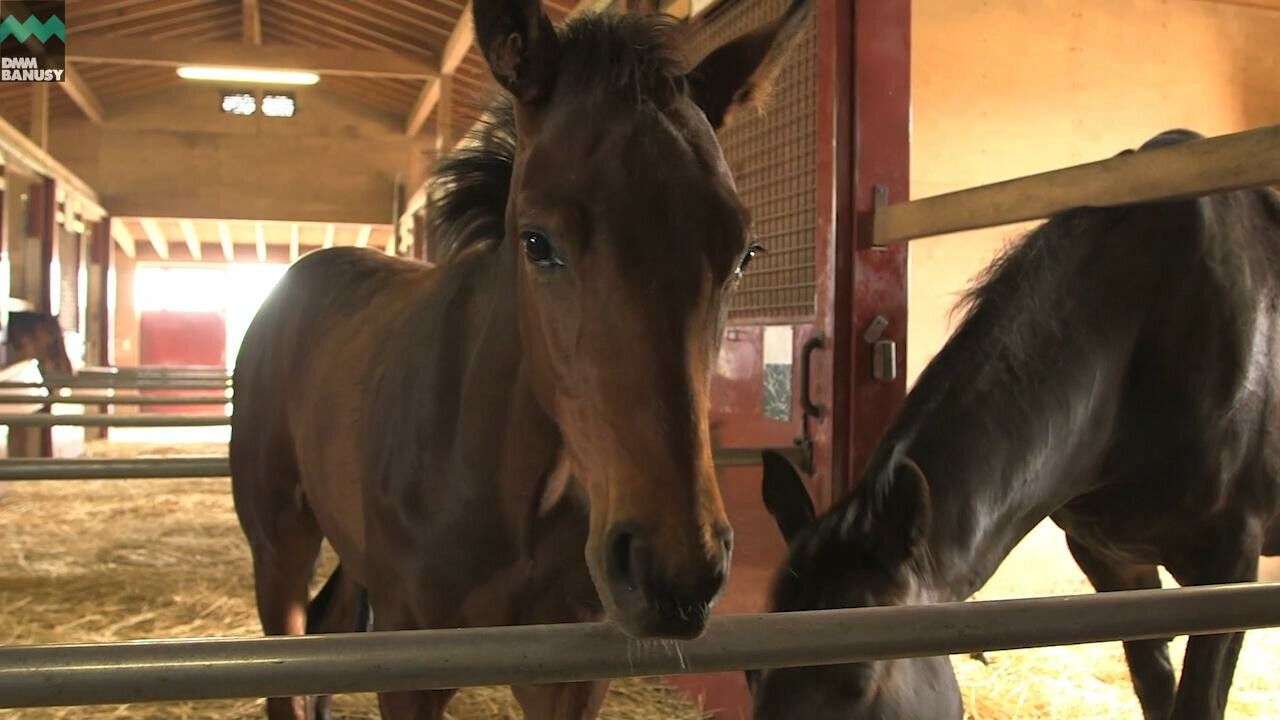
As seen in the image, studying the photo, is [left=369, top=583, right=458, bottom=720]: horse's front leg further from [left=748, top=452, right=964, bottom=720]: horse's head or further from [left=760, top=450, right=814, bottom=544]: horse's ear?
[left=760, top=450, right=814, bottom=544]: horse's ear

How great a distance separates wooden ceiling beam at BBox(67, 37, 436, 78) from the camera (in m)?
7.76

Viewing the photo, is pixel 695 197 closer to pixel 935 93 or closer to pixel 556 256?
pixel 556 256

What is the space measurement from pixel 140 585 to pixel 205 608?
0.55 meters

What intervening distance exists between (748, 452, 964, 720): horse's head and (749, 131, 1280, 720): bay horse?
0.05 metres

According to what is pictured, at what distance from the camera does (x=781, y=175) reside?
110 inches

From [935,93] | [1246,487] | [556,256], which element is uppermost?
[935,93]

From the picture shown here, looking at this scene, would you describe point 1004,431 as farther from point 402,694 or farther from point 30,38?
point 30,38

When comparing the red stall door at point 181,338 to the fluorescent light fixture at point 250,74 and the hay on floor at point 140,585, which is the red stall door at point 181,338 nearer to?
the fluorescent light fixture at point 250,74

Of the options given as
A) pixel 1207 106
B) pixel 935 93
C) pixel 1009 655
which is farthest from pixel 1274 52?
pixel 1009 655

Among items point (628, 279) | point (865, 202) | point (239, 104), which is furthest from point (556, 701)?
point (239, 104)

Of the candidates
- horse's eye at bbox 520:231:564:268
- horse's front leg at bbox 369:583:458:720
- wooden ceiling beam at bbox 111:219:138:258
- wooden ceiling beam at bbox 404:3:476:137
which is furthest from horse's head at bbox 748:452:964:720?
wooden ceiling beam at bbox 111:219:138:258

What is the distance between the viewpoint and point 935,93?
3.83m

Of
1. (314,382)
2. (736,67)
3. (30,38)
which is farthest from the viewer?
(30,38)

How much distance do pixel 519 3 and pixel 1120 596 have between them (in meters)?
0.97
